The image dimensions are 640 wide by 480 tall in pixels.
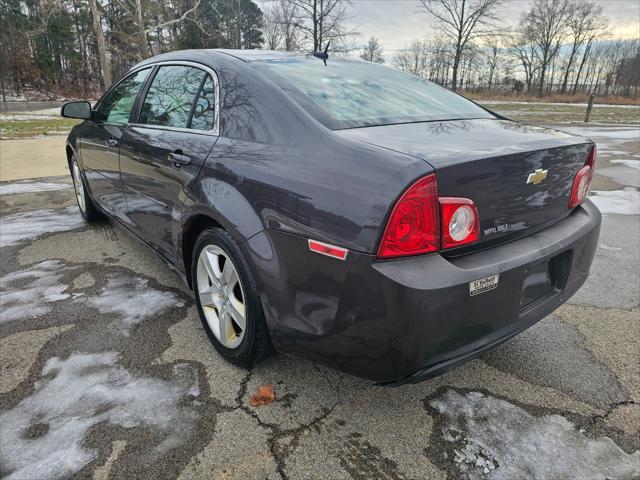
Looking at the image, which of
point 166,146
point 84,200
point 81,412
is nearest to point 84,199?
point 84,200

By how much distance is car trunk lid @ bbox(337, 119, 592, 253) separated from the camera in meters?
1.62

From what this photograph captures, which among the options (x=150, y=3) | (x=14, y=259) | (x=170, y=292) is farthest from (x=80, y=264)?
(x=150, y=3)

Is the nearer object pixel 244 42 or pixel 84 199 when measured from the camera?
pixel 84 199

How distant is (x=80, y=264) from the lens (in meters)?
3.61

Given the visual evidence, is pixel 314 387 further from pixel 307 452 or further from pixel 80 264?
pixel 80 264

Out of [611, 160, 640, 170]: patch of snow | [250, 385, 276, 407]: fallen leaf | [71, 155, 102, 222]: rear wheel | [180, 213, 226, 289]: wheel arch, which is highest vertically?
[180, 213, 226, 289]: wheel arch

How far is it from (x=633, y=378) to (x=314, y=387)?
5.21 feet

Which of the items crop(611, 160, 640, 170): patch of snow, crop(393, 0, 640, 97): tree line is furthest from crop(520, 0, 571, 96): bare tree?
crop(611, 160, 640, 170): patch of snow

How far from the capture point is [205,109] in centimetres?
243

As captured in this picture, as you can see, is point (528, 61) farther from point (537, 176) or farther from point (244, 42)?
point (537, 176)

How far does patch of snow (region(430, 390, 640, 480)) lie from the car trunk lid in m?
0.78

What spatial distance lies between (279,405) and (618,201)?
18.0 feet

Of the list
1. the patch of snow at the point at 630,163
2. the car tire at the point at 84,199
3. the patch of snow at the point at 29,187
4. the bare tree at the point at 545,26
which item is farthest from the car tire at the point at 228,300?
the bare tree at the point at 545,26

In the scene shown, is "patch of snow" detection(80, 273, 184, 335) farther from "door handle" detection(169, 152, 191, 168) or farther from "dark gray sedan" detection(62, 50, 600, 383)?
"door handle" detection(169, 152, 191, 168)
